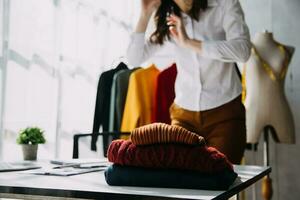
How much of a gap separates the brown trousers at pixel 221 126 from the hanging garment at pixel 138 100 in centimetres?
94

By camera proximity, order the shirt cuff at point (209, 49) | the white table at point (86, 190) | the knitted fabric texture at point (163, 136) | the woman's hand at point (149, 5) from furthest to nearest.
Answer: the woman's hand at point (149, 5) → the shirt cuff at point (209, 49) → the knitted fabric texture at point (163, 136) → the white table at point (86, 190)

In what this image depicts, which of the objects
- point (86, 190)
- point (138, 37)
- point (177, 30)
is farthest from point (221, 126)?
point (86, 190)

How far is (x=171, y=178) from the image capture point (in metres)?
0.93

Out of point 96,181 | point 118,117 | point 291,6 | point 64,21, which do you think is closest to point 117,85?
point 118,117

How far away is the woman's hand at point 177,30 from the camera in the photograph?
6.56 feet

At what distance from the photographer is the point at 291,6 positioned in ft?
12.0

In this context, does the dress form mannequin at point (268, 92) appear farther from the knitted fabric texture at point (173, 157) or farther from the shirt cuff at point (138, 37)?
the knitted fabric texture at point (173, 157)

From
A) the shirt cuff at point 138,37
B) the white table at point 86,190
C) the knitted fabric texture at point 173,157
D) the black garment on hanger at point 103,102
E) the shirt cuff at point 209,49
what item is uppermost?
the shirt cuff at point 138,37

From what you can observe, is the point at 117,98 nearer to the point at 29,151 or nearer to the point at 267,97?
the point at 267,97

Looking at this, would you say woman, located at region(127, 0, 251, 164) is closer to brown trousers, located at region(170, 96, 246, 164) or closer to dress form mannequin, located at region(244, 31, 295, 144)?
brown trousers, located at region(170, 96, 246, 164)

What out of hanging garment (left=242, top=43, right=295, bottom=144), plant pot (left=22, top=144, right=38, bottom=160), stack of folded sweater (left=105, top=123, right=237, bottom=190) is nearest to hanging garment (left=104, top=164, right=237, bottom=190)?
stack of folded sweater (left=105, top=123, right=237, bottom=190)

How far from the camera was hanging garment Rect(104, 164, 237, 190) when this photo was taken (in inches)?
36.3

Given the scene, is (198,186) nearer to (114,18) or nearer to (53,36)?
(53,36)

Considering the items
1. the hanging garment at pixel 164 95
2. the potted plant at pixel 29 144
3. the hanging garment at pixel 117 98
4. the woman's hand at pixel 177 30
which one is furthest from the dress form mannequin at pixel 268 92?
the potted plant at pixel 29 144
